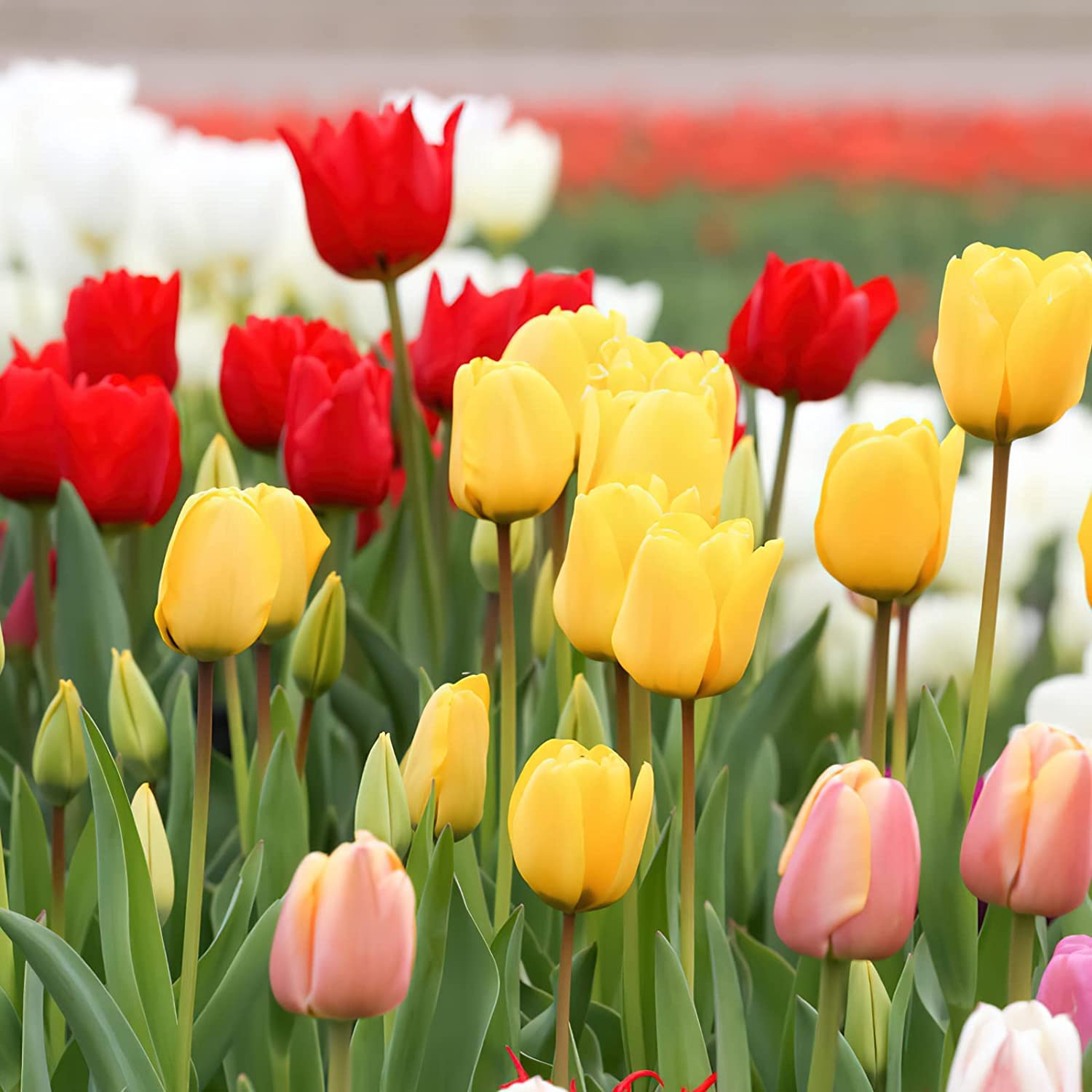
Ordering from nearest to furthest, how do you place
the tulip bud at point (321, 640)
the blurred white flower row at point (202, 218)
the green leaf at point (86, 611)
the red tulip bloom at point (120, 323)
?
1. the tulip bud at point (321, 640)
2. the green leaf at point (86, 611)
3. the red tulip bloom at point (120, 323)
4. the blurred white flower row at point (202, 218)

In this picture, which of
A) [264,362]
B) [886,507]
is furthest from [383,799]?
[264,362]

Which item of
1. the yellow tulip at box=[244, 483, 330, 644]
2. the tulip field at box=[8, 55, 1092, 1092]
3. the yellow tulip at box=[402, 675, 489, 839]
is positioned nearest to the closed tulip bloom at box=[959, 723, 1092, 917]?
the tulip field at box=[8, 55, 1092, 1092]

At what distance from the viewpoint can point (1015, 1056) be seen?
493 millimetres

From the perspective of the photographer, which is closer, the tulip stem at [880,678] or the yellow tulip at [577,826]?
the yellow tulip at [577,826]

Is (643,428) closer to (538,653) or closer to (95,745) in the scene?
(95,745)

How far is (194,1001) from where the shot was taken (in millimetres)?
724

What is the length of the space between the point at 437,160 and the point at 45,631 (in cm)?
39

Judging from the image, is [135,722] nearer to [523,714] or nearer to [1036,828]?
[523,714]

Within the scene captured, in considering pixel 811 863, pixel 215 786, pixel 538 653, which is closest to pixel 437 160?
pixel 538 653

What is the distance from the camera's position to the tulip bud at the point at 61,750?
759mm

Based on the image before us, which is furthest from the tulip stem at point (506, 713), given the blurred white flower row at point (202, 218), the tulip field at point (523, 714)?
the blurred white flower row at point (202, 218)

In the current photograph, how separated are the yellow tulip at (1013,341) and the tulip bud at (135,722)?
0.44 meters

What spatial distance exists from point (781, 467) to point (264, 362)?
352 mm

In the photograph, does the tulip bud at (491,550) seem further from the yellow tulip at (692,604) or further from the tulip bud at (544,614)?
the yellow tulip at (692,604)
